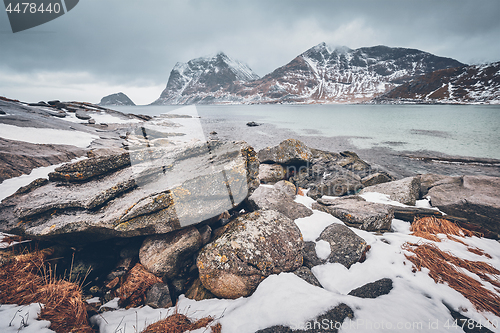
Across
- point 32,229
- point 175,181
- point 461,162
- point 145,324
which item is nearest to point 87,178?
point 32,229

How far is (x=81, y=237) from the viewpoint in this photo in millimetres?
4566

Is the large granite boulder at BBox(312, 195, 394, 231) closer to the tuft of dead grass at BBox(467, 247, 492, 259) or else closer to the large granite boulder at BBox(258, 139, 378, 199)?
the tuft of dead grass at BBox(467, 247, 492, 259)

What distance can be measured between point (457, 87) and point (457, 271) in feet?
704

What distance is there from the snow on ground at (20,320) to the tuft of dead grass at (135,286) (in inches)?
56.0

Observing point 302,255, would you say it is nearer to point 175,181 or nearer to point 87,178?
point 175,181

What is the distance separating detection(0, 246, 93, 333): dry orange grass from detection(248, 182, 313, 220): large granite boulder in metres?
4.73

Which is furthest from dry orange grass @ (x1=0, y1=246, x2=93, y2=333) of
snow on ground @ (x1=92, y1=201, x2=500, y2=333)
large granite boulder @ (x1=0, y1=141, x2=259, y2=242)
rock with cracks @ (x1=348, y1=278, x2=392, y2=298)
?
rock with cracks @ (x1=348, y1=278, x2=392, y2=298)

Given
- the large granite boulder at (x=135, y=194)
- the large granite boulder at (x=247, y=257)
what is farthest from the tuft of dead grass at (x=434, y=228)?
the large granite boulder at (x=135, y=194)

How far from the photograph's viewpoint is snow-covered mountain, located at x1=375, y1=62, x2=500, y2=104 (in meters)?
123

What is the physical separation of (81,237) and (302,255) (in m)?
5.69

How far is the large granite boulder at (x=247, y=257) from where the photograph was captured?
4.22 meters

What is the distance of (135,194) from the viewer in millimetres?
5062

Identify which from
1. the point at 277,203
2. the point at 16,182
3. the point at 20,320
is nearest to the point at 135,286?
the point at 20,320

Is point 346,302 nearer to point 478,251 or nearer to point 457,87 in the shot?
point 478,251
